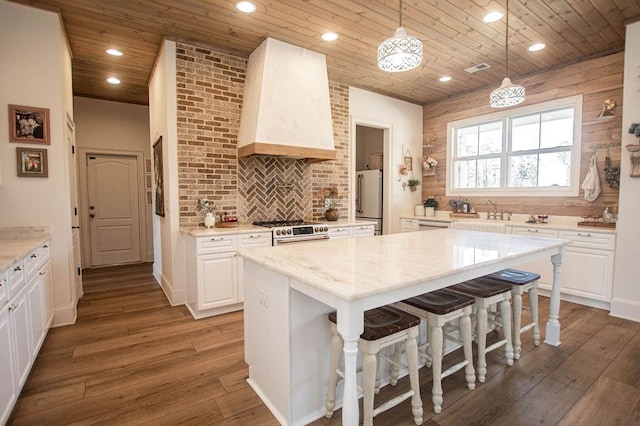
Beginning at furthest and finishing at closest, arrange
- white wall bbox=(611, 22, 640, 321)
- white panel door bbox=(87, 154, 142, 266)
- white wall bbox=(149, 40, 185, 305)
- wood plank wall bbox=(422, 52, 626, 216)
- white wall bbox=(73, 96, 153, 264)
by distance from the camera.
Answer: white panel door bbox=(87, 154, 142, 266) < white wall bbox=(73, 96, 153, 264) < wood plank wall bbox=(422, 52, 626, 216) < white wall bbox=(149, 40, 185, 305) < white wall bbox=(611, 22, 640, 321)

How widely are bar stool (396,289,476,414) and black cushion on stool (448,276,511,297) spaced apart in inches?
5.2

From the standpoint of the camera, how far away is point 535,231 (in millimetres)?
4031

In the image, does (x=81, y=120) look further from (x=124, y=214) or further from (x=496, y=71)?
(x=496, y=71)

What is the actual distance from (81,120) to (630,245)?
24.8 ft

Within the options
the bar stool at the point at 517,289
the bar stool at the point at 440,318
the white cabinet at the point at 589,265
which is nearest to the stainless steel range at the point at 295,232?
the bar stool at the point at 440,318

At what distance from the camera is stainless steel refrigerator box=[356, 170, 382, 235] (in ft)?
19.0

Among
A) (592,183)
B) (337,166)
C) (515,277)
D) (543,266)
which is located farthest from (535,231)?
(337,166)

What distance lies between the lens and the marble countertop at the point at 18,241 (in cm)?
194

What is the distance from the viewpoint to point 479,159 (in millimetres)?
5258

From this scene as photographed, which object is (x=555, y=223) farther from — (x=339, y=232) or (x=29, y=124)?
(x=29, y=124)

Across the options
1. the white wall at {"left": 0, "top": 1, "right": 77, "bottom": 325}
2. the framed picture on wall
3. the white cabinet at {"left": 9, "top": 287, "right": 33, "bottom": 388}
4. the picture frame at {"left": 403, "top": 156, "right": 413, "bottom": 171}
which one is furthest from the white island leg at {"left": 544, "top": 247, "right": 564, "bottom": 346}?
the white wall at {"left": 0, "top": 1, "right": 77, "bottom": 325}

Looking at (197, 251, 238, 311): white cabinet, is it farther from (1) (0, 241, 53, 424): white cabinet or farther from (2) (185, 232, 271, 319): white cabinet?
(1) (0, 241, 53, 424): white cabinet

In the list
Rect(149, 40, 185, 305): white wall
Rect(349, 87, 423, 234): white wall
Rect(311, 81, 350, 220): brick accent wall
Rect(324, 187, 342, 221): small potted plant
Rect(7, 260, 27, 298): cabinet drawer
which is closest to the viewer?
Rect(7, 260, 27, 298): cabinet drawer

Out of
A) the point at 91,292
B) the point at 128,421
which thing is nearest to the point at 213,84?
the point at 91,292
